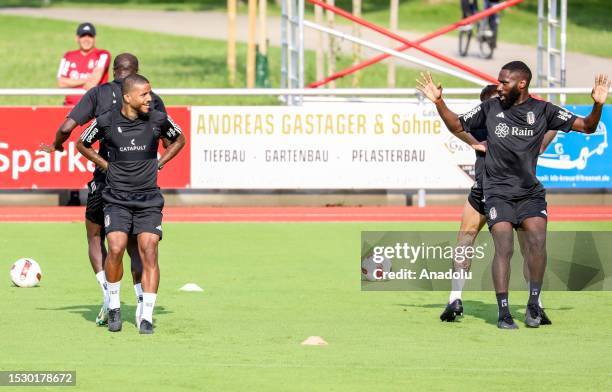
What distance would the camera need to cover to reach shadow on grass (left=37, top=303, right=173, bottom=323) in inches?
505

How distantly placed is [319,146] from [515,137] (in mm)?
8750

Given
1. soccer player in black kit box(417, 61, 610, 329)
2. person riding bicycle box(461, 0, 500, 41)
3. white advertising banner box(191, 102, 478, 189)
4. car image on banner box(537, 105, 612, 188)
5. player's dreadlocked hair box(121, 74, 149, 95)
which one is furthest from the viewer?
→ person riding bicycle box(461, 0, 500, 41)

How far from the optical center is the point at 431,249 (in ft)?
52.4

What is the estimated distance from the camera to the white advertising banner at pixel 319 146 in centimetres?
2080

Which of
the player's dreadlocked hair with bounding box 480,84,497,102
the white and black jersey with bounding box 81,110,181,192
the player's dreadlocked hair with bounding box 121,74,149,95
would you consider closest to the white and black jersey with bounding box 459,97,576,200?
the player's dreadlocked hair with bounding box 480,84,497,102

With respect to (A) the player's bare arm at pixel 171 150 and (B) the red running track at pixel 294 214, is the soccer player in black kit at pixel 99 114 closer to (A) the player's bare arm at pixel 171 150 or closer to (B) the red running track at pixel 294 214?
(A) the player's bare arm at pixel 171 150

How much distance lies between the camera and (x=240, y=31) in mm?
47000

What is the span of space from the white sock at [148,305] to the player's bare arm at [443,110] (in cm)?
268

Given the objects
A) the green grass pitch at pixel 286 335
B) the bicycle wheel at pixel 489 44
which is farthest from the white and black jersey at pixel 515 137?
the bicycle wheel at pixel 489 44

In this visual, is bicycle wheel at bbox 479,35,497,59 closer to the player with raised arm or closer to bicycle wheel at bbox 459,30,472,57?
bicycle wheel at bbox 459,30,472,57

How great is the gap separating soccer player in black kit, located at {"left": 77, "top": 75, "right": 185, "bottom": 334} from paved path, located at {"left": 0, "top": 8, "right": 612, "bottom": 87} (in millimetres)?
22301

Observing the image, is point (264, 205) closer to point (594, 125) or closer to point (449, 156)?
point (449, 156)

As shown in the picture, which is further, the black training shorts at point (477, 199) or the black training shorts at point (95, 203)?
the black training shorts at point (477, 199)

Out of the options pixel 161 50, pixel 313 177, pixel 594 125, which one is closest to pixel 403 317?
pixel 594 125
